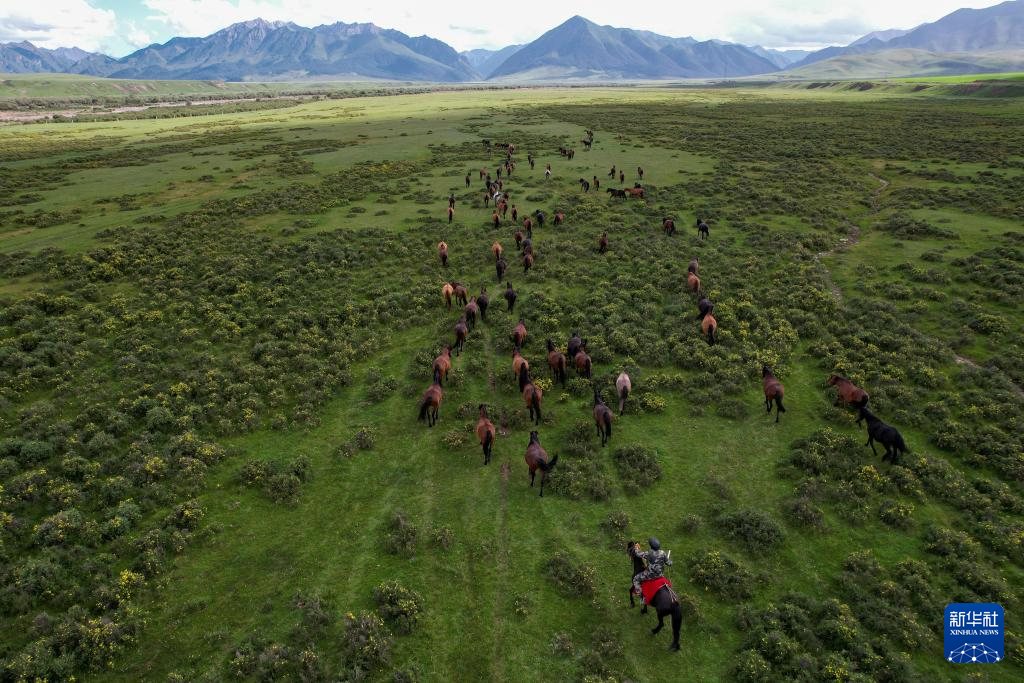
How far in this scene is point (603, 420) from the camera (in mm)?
15500

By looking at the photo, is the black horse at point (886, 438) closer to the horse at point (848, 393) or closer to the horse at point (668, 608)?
the horse at point (848, 393)

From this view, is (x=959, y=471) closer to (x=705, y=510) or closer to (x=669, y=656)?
(x=705, y=510)

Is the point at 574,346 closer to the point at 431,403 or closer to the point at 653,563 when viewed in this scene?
the point at 431,403

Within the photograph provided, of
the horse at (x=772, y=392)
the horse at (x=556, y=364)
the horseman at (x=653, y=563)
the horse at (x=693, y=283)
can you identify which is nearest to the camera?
the horseman at (x=653, y=563)

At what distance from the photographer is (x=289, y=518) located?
13188 mm

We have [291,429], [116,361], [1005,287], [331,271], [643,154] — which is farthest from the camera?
[643,154]

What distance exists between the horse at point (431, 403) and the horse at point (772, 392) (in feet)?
37.7

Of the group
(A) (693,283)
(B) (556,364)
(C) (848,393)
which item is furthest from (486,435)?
(A) (693,283)

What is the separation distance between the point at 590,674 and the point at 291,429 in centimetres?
1220

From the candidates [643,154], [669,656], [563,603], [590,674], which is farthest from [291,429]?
[643,154]

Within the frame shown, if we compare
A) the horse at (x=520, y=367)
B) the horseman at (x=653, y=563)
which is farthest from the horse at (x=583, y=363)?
the horseman at (x=653, y=563)

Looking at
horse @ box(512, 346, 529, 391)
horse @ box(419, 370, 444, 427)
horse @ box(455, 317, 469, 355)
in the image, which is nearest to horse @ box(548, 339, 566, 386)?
horse @ box(512, 346, 529, 391)

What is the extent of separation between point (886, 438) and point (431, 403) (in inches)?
551

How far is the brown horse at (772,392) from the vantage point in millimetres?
16359
